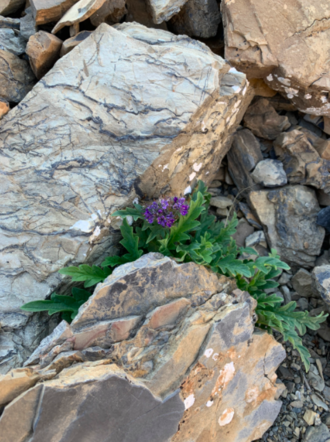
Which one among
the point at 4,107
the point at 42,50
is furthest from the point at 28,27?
the point at 4,107

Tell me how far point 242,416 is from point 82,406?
4.41 ft

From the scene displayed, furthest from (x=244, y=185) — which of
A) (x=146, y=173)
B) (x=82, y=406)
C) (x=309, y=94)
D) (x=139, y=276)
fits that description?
(x=82, y=406)

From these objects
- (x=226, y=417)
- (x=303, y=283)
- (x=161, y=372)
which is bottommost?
(x=303, y=283)

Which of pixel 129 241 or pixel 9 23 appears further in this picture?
pixel 9 23

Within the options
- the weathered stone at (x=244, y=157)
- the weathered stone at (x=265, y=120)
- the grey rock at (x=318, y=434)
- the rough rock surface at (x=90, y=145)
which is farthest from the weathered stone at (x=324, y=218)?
the grey rock at (x=318, y=434)

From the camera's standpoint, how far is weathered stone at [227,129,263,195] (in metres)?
3.98

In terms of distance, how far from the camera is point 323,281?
3.24m

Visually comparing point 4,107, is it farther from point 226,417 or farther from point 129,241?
point 226,417

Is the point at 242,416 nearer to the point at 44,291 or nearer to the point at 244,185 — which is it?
the point at 44,291

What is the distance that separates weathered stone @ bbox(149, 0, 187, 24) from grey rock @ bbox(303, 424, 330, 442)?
155 inches

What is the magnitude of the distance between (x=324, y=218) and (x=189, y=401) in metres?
2.35

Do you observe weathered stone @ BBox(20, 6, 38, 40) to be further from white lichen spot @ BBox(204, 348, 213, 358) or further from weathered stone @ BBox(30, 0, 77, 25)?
white lichen spot @ BBox(204, 348, 213, 358)

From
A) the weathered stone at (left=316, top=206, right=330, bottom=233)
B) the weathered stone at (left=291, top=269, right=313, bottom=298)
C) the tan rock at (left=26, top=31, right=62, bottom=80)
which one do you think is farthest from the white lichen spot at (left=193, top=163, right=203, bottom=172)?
the tan rock at (left=26, top=31, right=62, bottom=80)

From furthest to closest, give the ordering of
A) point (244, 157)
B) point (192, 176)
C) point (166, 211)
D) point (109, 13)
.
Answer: point (244, 157), point (192, 176), point (109, 13), point (166, 211)
